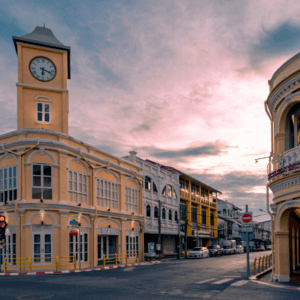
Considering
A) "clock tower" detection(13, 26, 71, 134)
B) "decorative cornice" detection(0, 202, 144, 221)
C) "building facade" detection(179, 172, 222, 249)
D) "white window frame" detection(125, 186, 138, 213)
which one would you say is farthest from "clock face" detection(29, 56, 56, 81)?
"building facade" detection(179, 172, 222, 249)

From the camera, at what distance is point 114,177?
35.9 meters

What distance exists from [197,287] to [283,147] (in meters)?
6.67

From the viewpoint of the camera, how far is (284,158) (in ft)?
50.3

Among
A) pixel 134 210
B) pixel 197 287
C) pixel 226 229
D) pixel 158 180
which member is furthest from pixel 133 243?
pixel 226 229

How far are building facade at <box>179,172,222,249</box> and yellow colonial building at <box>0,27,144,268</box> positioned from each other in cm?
2549

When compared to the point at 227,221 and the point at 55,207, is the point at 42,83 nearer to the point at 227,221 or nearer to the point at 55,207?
the point at 55,207

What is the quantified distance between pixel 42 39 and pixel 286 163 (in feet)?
75.5

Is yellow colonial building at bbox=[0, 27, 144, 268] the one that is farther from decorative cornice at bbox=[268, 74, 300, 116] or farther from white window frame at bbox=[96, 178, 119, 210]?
decorative cornice at bbox=[268, 74, 300, 116]

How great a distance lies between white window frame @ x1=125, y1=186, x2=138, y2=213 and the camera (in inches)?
1503

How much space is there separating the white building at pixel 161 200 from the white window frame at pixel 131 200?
448 centimetres

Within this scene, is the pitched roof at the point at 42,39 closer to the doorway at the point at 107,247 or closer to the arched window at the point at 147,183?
the doorway at the point at 107,247

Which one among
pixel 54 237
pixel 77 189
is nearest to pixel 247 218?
pixel 54 237

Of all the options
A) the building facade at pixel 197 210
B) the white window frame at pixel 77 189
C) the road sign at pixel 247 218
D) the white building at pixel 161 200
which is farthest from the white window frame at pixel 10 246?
the building facade at pixel 197 210

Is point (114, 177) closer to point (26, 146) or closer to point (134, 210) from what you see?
point (134, 210)
